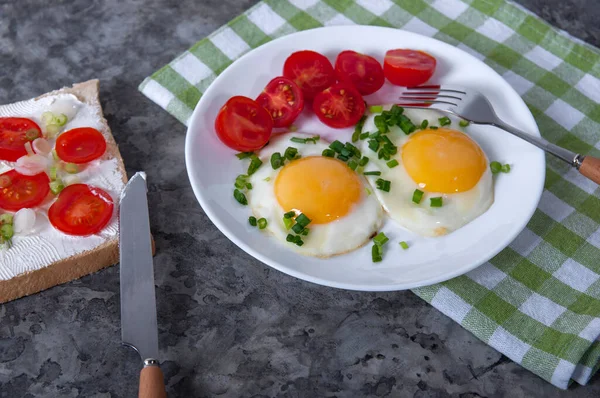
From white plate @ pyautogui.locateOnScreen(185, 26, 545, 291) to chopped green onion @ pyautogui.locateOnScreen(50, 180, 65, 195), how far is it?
1.92 feet

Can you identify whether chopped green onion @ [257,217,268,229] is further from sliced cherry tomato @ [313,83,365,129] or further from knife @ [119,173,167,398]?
sliced cherry tomato @ [313,83,365,129]

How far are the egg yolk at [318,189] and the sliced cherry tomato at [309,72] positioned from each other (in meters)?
0.48

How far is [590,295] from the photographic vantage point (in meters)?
2.61

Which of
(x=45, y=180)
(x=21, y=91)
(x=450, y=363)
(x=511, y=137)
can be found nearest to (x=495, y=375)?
(x=450, y=363)

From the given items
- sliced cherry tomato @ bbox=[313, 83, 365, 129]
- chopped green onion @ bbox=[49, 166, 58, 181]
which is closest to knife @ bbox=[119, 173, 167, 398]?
chopped green onion @ bbox=[49, 166, 58, 181]

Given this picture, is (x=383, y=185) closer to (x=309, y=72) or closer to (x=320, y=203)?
(x=320, y=203)

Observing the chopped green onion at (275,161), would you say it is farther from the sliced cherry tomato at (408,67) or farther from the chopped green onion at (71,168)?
the chopped green onion at (71,168)

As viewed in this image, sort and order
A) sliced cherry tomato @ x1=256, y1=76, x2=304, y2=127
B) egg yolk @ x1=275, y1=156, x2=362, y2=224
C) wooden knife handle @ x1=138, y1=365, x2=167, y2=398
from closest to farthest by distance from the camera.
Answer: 1. wooden knife handle @ x1=138, y1=365, x2=167, y2=398
2. egg yolk @ x1=275, y1=156, x2=362, y2=224
3. sliced cherry tomato @ x1=256, y1=76, x2=304, y2=127

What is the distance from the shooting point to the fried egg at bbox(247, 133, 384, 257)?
2510 mm

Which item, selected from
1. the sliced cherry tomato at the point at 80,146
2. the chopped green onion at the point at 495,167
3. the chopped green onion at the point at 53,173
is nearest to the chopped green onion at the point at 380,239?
the chopped green onion at the point at 495,167

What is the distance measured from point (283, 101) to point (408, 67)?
2.09ft

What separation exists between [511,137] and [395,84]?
2.04ft

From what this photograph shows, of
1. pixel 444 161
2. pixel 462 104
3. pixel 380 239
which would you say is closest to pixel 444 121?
pixel 462 104

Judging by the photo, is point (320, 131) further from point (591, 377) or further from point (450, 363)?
point (591, 377)
